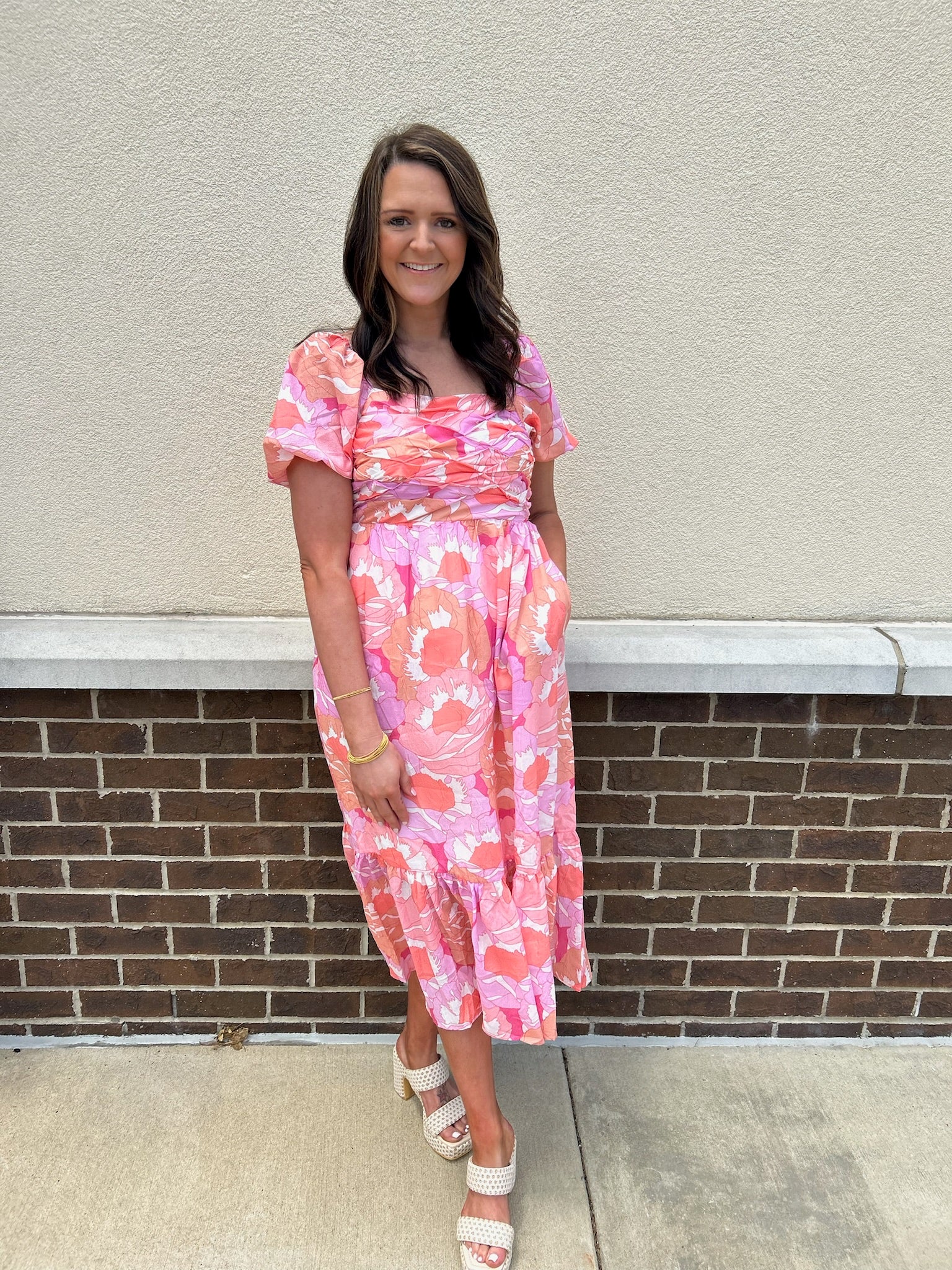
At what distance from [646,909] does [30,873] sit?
5.16 feet

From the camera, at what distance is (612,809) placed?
2512 mm

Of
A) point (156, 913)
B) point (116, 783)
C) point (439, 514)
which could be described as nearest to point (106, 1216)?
point (156, 913)

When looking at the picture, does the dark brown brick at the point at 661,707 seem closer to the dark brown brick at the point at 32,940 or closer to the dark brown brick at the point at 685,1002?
the dark brown brick at the point at 685,1002

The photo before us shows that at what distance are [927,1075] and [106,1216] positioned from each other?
1992 millimetres

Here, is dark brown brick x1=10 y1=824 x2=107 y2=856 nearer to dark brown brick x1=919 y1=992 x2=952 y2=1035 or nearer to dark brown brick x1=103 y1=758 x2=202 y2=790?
dark brown brick x1=103 y1=758 x2=202 y2=790

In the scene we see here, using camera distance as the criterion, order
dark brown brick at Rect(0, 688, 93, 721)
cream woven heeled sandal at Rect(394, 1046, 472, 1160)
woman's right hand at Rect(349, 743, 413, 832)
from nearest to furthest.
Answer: woman's right hand at Rect(349, 743, 413, 832), cream woven heeled sandal at Rect(394, 1046, 472, 1160), dark brown brick at Rect(0, 688, 93, 721)

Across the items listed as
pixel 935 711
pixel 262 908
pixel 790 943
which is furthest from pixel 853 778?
pixel 262 908

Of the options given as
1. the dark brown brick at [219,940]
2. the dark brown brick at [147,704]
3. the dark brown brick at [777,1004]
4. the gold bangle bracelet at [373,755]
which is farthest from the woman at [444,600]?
the dark brown brick at [777,1004]

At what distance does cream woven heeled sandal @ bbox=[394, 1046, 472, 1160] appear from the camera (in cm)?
225

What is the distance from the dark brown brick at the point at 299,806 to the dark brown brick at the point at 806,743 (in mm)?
1087

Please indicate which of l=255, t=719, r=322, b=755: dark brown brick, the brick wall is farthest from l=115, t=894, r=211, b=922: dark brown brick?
l=255, t=719, r=322, b=755: dark brown brick

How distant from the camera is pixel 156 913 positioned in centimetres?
254

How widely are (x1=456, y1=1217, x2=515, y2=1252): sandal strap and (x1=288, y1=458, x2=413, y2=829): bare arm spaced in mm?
923

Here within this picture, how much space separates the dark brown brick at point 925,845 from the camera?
8.43 ft
